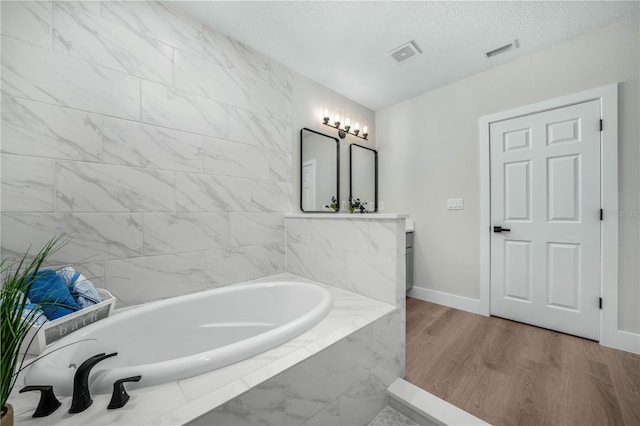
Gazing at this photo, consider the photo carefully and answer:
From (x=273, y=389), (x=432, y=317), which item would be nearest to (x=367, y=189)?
(x=432, y=317)

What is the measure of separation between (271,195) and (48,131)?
133cm

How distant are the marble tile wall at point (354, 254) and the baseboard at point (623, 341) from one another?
66.4 inches

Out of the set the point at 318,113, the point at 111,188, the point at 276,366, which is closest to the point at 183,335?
the point at 276,366

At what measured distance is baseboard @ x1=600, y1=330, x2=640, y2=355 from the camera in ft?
5.58

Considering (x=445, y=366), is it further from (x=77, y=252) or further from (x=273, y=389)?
(x=77, y=252)

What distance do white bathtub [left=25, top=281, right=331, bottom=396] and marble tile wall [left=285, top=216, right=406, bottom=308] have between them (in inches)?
9.3

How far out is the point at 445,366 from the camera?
160 cm

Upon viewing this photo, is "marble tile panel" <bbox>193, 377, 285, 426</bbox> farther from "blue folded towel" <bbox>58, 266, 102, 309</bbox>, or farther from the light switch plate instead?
the light switch plate

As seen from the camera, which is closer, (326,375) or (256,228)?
(326,375)

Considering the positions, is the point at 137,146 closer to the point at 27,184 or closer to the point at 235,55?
the point at 27,184

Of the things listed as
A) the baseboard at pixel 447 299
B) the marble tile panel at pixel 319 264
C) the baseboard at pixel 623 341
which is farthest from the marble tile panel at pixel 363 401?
the baseboard at pixel 623 341

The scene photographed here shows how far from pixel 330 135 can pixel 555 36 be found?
6.39 feet

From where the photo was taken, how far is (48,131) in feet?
4.08

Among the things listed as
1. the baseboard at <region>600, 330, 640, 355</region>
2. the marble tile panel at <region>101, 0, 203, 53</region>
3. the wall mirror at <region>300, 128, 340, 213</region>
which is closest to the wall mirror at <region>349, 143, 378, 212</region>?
the wall mirror at <region>300, 128, 340, 213</region>
